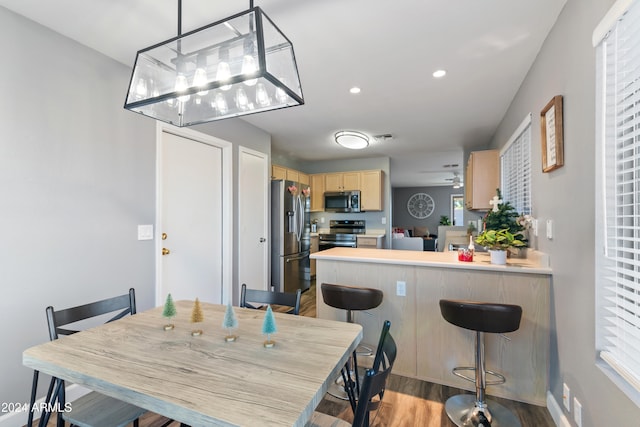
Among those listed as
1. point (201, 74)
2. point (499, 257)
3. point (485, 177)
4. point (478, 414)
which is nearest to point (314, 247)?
point (485, 177)

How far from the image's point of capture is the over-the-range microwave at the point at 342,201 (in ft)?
18.4

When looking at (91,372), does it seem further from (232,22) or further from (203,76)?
(232,22)

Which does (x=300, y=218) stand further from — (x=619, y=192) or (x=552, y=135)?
(x=619, y=192)

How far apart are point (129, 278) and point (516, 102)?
152 inches

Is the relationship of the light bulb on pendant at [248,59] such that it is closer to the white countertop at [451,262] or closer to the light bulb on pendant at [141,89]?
the light bulb on pendant at [141,89]

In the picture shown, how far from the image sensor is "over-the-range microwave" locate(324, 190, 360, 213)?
5621mm

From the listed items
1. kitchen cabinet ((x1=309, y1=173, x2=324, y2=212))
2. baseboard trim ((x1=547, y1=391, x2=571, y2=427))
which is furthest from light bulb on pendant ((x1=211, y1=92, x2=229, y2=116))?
kitchen cabinet ((x1=309, y1=173, x2=324, y2=212))

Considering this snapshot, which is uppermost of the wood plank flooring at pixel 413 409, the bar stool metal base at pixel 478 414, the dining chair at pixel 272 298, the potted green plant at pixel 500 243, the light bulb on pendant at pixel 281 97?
the light bulb on pendant at pixel 281 97

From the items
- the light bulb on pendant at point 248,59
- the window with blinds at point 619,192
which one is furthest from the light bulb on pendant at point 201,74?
the window with blinds at point 619,192

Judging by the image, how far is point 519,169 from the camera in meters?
2.73

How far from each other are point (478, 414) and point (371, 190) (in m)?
4.18

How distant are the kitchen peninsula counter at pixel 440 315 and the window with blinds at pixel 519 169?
639 millimetres

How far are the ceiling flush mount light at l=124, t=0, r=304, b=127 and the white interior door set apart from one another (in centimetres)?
205

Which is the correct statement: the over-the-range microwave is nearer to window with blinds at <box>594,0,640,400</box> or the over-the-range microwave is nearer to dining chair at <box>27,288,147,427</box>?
window with blinds at <box>594,0,640,400</box>
